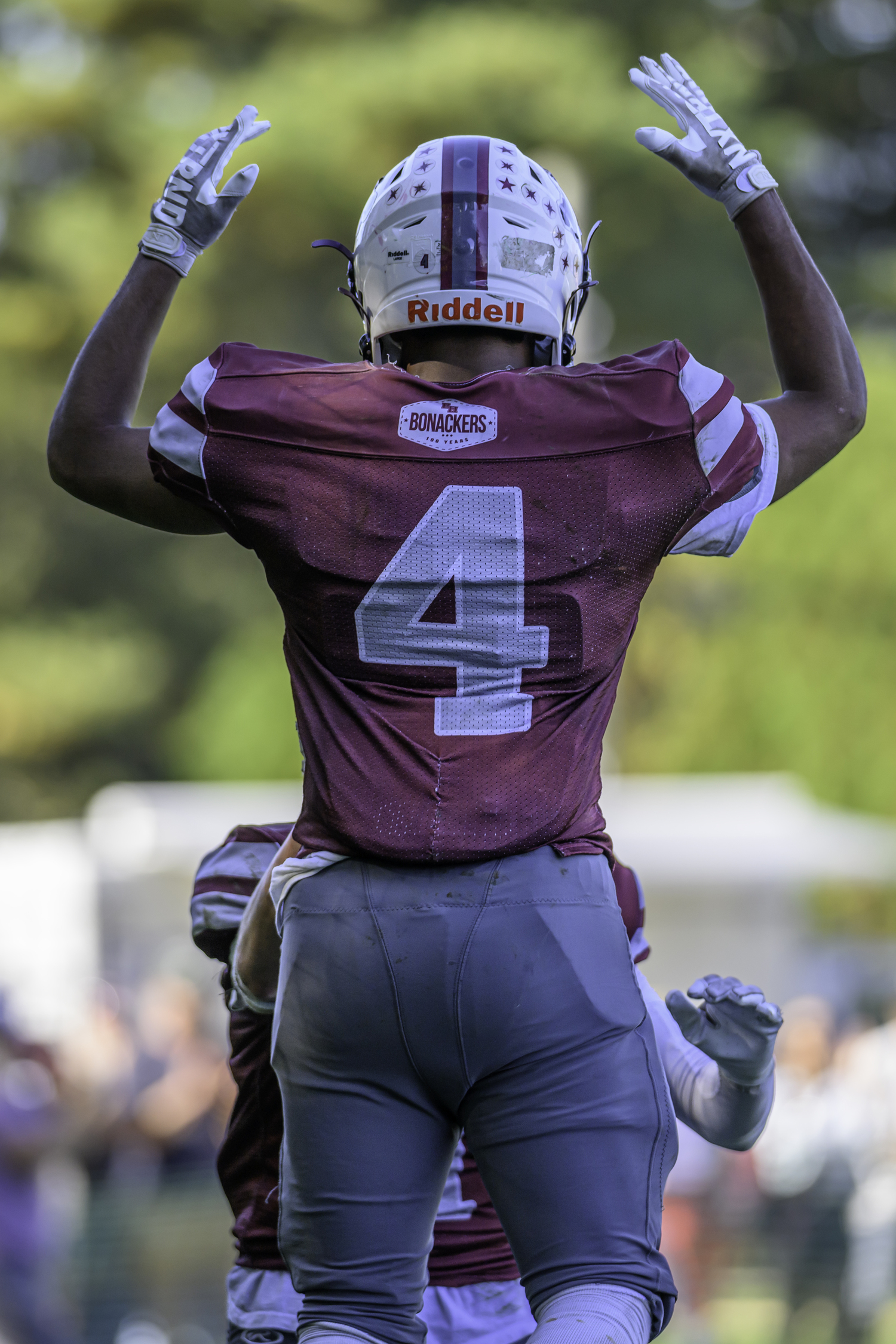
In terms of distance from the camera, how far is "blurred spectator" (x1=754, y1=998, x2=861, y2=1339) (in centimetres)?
920

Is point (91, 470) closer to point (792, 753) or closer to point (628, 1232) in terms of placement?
point (628, 1232)

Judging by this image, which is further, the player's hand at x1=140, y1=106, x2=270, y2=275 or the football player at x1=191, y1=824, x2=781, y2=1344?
the football player at x1=191, y1=824, x2=781, y2=1344

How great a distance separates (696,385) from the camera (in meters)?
2.52

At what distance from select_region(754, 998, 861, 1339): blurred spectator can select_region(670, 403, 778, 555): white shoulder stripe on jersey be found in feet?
22.5

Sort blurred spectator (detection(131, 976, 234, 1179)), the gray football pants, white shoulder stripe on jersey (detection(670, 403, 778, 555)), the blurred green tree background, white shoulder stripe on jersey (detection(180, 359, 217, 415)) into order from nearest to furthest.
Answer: the gray football pants < white shoulder stripe on jersey (detection(180, 359, 217, 415)) < white shoulder stripe on jersey (detection(670, 403, 778, 555)) < blurred spectator (detection(131, 976, 234, 1179)) < the blurred green tree background

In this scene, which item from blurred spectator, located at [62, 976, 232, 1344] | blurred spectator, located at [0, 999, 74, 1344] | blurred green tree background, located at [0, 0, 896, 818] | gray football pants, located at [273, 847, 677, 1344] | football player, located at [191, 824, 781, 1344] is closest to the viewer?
gray football pants, located at [273, 847, 677, 1344]

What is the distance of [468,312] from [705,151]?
56 centimetres

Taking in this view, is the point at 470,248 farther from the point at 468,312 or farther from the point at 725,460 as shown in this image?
the point at 725,460

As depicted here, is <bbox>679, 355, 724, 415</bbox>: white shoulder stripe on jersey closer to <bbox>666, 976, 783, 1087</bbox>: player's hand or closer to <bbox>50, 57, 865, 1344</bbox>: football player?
<bbox>50, 57, 865, 1344</bbox>: football player

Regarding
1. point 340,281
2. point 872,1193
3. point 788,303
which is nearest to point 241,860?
point 788,303

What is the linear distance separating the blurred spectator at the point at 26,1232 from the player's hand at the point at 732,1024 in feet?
19.6

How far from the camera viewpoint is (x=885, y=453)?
23000 millimetres

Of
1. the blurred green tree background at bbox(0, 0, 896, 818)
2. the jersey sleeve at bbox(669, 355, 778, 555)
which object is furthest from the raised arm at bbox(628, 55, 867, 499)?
the blurred green tree background at bbox(0, 0, 896, 818)

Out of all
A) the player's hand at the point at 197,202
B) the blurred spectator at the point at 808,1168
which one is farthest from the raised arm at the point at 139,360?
the blurred spectator at the point at 808,1168
